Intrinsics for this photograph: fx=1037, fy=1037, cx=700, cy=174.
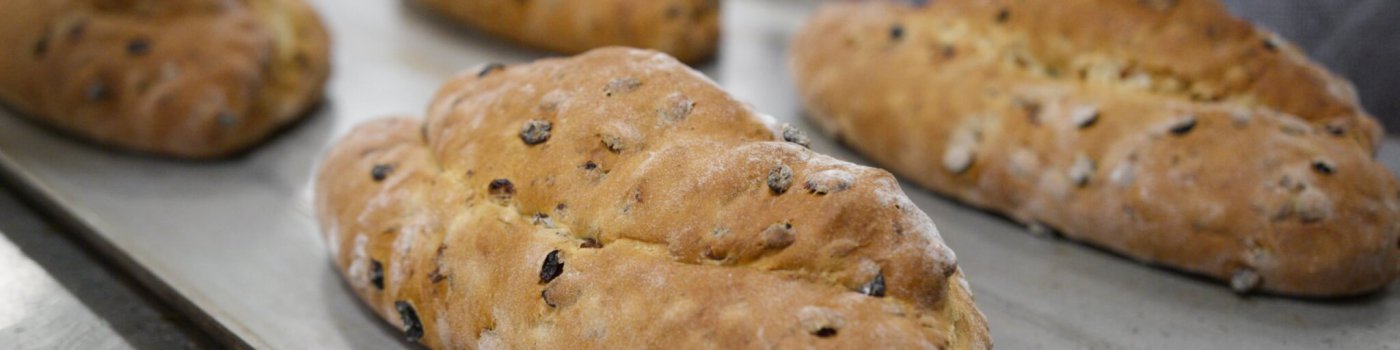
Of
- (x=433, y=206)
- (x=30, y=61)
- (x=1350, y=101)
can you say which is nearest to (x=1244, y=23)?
(x=1350, y=101)

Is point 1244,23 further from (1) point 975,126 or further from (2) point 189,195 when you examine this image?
(2) point 189,195

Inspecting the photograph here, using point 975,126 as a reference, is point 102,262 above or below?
below

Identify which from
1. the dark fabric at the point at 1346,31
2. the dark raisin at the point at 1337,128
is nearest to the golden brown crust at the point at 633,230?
the dark raisin at the point at 1337,128

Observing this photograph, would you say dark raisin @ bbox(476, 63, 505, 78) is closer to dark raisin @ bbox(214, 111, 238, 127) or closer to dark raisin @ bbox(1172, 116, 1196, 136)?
dark raisin @ bbox(214, 111, 238, 127)

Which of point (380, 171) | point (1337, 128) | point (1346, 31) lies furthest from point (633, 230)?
point (1346, 31)

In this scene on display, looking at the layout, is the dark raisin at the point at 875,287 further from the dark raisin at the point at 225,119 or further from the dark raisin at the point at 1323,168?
the dark raisin at the point at 225,119

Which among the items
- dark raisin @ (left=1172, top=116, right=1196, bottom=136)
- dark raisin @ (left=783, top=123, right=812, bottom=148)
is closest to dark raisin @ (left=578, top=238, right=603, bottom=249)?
dark raisin @ (left=783, top=123, right=812, bottom=148)

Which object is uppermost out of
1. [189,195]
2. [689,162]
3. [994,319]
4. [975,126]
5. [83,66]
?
[689,162]
